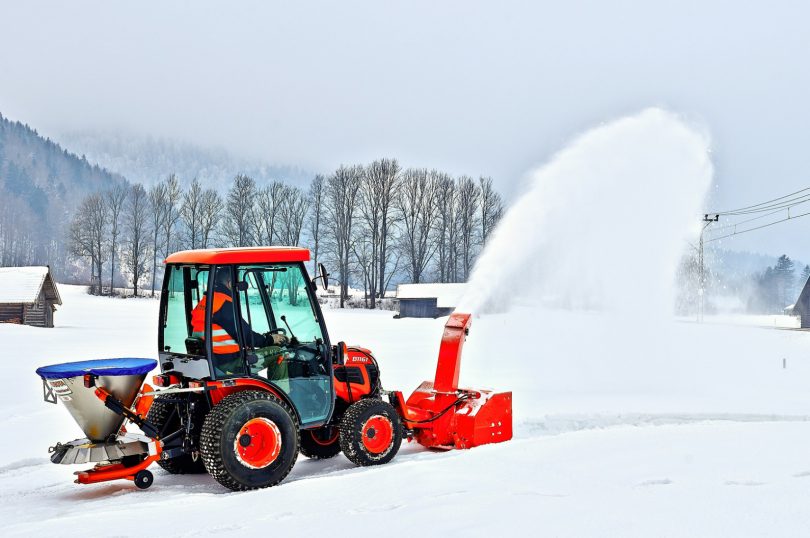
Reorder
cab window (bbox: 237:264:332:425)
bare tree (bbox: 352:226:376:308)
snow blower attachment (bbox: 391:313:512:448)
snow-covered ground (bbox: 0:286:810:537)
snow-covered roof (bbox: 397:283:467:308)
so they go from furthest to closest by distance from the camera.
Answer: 1. bare tree (bbox: 352:226:376:308)
2. snow-covered roof (bbox: 397:283:467:308)
3. snow blower attachment (bbox: 391:313:512:448)
4. cab window (bbox: 237:264:332:425)
5. snow-covered ground (bbox: 0:286:810:537)

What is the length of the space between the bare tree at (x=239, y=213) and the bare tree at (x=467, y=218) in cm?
2220

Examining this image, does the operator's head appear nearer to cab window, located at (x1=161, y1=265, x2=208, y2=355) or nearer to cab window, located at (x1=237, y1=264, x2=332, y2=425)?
cab window, located at (x1=237, y1=264, x2=332, y2=425)

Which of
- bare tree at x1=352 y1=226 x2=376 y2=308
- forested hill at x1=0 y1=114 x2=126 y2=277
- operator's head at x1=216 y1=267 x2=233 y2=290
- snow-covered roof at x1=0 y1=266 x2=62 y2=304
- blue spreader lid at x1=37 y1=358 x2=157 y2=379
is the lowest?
blue spreader lid at x1=37 y1=358 x2=157 y2=379

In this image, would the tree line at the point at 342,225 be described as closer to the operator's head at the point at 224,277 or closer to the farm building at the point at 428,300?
the farm building at the point at 428,300

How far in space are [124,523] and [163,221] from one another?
72.3 metres

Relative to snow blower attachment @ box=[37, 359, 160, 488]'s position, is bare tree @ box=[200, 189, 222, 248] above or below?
above

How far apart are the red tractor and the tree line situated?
58660 millimetres

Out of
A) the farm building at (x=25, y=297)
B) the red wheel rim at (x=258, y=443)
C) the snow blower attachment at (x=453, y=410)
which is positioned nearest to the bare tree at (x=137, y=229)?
the farm building at (x=25, y=297)

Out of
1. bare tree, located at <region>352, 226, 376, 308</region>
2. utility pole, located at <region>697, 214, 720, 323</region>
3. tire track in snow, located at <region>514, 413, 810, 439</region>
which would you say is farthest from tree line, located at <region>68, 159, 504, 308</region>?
tire track in snow, located at <region>514, 413, 810, 439</region>

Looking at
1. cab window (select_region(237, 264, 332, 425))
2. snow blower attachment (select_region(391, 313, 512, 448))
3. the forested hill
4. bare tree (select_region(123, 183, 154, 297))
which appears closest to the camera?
cab window (select_region(237, 264, 332, 425))

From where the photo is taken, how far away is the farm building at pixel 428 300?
59281 millimetres

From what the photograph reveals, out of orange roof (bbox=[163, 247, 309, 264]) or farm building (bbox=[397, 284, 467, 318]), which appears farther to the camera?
farm building (bbox=[397, 284, 467, 318])

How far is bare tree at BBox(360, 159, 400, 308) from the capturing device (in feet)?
229

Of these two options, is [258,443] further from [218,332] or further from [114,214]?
[114,214]
